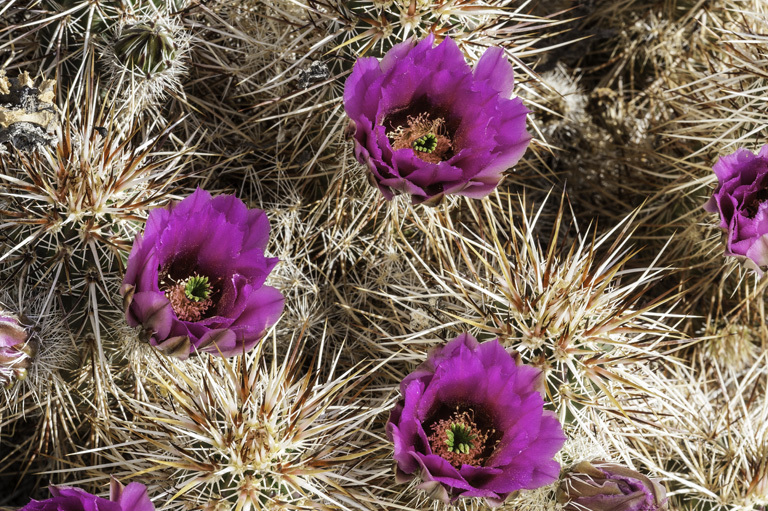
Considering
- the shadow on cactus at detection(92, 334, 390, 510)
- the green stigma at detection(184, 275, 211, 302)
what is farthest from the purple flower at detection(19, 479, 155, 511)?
the green stigma at detection(184, 275, 211, 302)

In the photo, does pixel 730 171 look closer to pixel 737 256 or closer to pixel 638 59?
pixel 737 256

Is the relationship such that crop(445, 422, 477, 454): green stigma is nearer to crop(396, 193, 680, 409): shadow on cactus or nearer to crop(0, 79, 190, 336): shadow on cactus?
crop(396, 193, 680, 409): shadow on cactus

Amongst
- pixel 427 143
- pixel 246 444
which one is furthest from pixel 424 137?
pixel 246 444

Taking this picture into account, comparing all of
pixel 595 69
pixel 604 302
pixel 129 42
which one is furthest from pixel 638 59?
pixel 129 42

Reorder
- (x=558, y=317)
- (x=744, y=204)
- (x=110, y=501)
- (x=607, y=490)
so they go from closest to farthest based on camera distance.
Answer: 1. (x=110, y=501)
2. (x=607, y=490)
3. (x=558, y=317)
4. (x=744, y=204)


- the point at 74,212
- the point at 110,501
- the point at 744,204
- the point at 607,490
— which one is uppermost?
the point at 74,212

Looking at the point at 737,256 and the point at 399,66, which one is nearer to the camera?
the point at 399,66

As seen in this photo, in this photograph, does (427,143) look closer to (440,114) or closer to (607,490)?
(440,114)

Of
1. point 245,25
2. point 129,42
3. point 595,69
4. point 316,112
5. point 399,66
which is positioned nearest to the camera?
point 399,66
